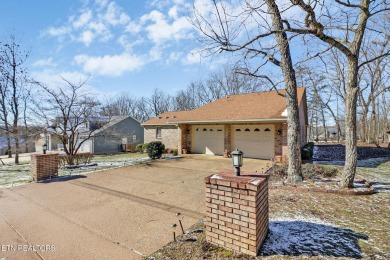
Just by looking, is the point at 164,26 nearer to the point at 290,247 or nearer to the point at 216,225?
the point at 216,225

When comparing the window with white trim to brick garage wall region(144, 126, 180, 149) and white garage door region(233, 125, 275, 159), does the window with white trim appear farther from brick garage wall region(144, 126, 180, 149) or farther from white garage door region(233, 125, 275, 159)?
white garage door region(233, 125, 275, 159)

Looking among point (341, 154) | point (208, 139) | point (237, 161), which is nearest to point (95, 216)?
point (237, 161)

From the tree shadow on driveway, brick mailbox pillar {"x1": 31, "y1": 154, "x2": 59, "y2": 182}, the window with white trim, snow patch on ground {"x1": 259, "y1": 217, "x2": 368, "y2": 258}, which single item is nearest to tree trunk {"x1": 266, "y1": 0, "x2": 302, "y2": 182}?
snow patch on ground {"x1": 259, "y1": 217, "x2": 368, "y2": 258}

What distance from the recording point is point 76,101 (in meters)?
11.5

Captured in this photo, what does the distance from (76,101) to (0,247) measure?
31.2 ft

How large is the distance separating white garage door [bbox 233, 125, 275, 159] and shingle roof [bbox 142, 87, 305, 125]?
839 mm

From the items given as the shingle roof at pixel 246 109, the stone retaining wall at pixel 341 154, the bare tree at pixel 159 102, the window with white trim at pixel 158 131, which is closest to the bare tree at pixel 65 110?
the shingle roof at pixel 246 109

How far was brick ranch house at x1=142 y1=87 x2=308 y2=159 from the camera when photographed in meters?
11.6

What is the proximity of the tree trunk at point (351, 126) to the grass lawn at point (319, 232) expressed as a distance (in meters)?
0.63

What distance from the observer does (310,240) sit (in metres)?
3.16

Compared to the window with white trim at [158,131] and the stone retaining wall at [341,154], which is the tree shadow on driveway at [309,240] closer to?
the stone retaining wall at [341,154]

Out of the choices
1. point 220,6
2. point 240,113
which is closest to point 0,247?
point 220,6

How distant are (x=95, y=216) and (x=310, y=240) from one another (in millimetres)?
4056

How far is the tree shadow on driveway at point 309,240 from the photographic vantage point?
9.34 feet
